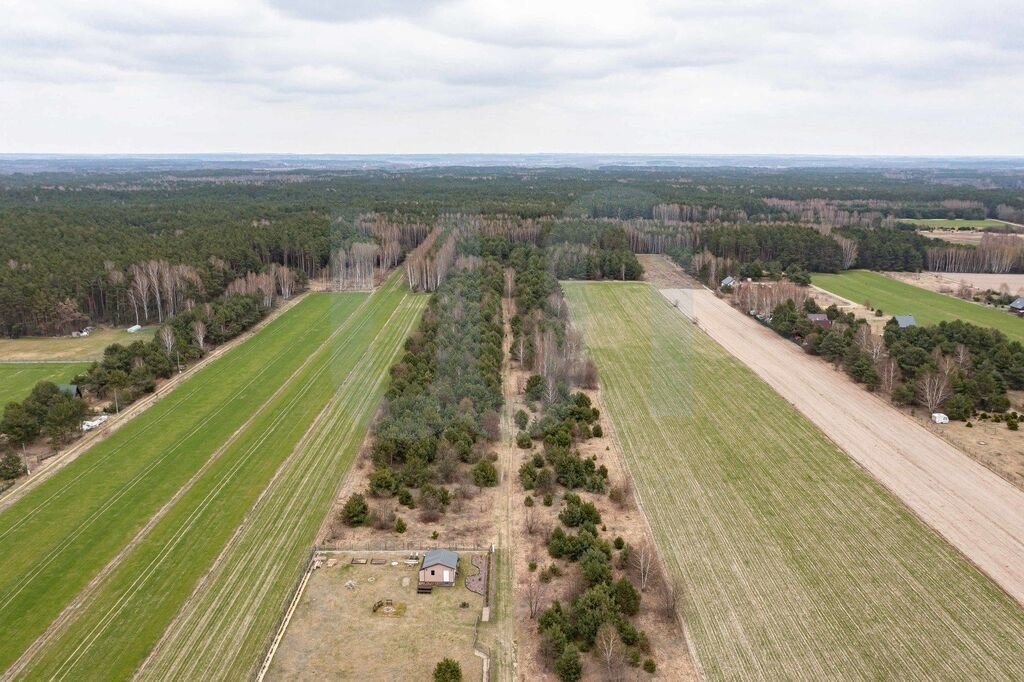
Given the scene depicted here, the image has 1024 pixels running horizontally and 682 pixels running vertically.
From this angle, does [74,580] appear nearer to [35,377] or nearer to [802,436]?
[35,377]

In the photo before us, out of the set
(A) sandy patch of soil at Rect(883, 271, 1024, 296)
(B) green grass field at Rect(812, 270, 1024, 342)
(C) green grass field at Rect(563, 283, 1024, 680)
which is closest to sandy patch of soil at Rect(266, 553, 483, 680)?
(C) green grass field at Rect(563, 283, 1024, 680)

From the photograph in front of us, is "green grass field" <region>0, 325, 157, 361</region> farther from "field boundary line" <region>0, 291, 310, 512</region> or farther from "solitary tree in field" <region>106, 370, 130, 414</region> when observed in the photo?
"solitary tree in field" <region>106, 370, 130, 414</region>

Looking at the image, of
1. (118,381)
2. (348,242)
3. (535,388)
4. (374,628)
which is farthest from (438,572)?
(348,242)

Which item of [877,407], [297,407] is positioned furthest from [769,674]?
[297,407]

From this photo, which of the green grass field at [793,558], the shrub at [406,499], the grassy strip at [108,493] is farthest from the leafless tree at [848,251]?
the shrub at [406,499]

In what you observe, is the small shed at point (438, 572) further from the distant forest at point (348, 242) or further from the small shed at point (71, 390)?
the distant forest at point (348, 242)

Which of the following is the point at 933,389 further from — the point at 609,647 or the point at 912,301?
the point at 912,301
